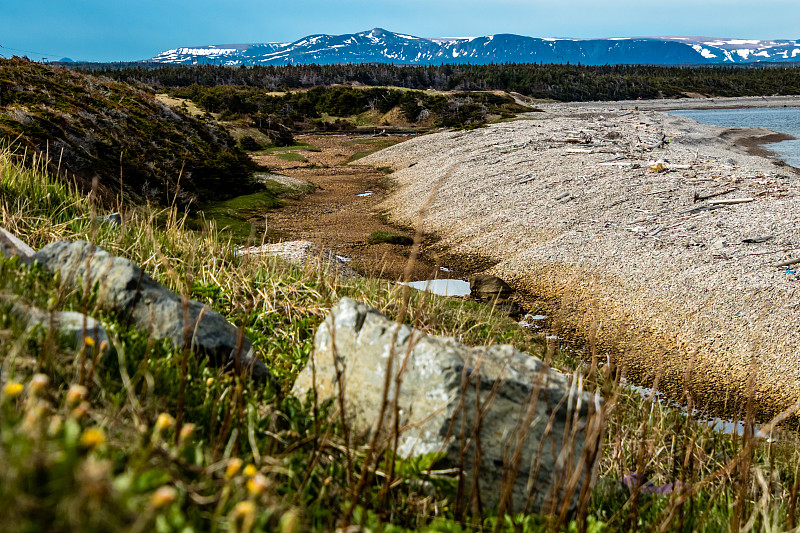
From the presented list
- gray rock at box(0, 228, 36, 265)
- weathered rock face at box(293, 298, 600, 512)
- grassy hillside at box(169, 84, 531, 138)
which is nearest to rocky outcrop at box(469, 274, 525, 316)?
weathered rock face at box(293, 298, 600, 512)

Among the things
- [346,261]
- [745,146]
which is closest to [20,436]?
[346,261]

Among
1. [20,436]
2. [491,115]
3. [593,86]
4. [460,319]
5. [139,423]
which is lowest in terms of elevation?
[460,319]

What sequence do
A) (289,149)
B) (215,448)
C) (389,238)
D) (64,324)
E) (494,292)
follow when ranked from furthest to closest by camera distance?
(289,149)
(389,238)
(494,292)
(64,324)
(215,448)

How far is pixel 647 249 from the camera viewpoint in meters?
12.5

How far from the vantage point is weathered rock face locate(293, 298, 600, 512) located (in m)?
2.97

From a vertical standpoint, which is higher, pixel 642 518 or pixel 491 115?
pixel 491 115

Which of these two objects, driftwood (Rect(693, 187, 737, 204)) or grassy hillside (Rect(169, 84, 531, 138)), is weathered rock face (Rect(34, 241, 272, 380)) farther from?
grassy hillside (Rect(169, 84, 531, 138))

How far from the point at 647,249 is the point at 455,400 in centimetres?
1075

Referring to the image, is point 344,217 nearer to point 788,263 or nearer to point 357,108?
point 788,263

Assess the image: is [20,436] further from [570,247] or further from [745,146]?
[745,146]

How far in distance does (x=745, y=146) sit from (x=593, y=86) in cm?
6358

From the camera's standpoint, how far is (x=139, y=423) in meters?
2.28

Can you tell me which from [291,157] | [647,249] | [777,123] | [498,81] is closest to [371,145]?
[291,157]

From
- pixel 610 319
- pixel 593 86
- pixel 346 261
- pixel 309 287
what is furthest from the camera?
pixel 593 86
